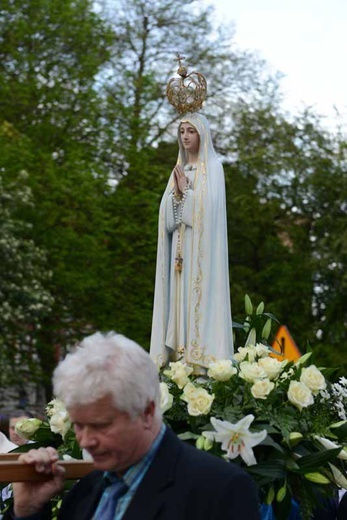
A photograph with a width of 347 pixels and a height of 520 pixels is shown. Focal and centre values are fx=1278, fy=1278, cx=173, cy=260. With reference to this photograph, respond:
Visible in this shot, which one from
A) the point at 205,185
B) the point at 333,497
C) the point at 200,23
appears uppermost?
the point at 200,23

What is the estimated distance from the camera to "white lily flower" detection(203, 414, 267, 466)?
17.5 ft

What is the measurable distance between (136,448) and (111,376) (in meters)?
0.24

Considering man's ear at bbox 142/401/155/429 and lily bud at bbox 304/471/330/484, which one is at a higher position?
man's ear at bbox 142/401/155/429

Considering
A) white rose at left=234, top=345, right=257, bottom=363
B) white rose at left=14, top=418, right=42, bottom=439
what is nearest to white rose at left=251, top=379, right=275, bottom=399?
white rose at left=234, top=345, right=257, bottom=363

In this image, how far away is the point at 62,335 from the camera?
29906mm

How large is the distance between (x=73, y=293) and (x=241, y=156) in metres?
9.18

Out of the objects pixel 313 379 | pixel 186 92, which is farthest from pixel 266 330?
pixel 186 92

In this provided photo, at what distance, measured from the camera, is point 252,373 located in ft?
19.1

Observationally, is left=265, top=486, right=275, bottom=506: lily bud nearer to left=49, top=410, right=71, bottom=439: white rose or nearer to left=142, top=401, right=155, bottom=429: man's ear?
left=49, top=410, right=71, bottom=439: white rose

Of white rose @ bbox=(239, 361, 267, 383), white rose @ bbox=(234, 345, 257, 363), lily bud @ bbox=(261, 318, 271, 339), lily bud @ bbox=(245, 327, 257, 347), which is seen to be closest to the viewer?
white rose @ bbox=(239, 361, 267, 383)

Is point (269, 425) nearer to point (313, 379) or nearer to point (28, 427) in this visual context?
point (313, 379)

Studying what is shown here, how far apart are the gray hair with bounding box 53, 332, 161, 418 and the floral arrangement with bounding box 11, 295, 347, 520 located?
1.46 meters

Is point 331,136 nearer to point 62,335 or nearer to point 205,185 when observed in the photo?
point 62,335

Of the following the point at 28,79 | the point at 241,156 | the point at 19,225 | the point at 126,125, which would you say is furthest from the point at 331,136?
the point at 19,225
